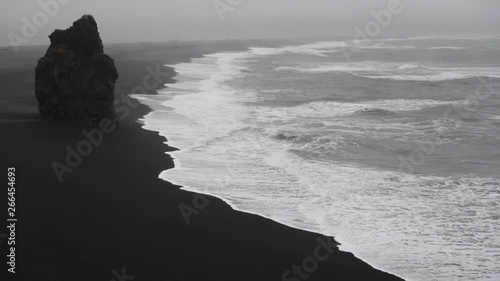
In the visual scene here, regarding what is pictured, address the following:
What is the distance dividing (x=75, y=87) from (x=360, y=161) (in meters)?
10.5

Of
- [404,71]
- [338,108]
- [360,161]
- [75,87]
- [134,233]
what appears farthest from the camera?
[404,71]

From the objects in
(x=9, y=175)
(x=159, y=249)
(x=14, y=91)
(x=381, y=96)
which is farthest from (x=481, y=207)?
(x=14, y=91)

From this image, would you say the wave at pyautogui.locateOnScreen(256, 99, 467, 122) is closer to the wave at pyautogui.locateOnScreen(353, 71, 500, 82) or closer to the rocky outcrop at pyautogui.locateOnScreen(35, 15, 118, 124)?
the rocky outcrop at pyautogui.locateOnScreen(35, 15, 118, 124)

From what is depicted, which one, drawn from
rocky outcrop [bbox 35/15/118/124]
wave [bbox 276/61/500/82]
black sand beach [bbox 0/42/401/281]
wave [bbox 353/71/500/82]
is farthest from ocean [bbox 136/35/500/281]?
wave [bbox 276/61/500/82]

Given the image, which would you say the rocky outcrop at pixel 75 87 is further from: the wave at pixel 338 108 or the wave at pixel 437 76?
the wave at pixel 437 76

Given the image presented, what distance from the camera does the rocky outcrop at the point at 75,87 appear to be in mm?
20438

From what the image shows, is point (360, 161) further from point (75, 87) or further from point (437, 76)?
point (437, 76)

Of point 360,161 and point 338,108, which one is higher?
point 338,108

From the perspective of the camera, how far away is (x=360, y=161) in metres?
17.1

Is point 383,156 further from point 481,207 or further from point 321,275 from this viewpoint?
point 321,275

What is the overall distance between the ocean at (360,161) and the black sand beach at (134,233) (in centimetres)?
63

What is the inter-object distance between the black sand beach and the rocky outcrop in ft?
13.9

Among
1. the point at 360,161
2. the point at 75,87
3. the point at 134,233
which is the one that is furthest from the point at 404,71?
the point at 134,233

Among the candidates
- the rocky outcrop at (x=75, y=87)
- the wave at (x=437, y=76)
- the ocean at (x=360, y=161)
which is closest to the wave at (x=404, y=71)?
the wave at (x=437, y=76)
